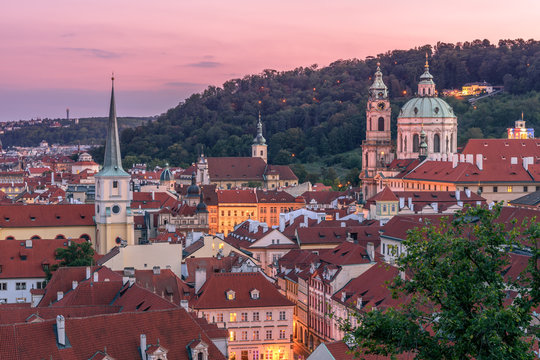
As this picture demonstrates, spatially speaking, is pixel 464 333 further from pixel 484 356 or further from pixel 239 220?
pixel 239 220

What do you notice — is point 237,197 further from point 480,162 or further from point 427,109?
point 427,109

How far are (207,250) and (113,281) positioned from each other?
896 inches

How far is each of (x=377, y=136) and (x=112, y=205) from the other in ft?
232

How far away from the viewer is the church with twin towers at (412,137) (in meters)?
143

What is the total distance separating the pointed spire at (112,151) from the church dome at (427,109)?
64313mm

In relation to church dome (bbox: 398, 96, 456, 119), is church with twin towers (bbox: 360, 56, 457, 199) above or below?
below

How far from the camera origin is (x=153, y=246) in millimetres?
71188

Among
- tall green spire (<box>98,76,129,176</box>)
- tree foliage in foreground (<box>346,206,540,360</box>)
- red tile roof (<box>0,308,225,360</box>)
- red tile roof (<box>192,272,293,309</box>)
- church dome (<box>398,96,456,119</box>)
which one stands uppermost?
church dome (<box>398,96,456,119</box>)

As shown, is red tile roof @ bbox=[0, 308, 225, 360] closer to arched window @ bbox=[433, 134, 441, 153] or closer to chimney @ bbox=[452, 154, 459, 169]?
chimney @ bbox=[452, 154, 459, 169]

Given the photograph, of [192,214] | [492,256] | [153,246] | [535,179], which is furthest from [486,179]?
[492,256]

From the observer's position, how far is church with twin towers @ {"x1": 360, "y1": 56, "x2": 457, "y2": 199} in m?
143

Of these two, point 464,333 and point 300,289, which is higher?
point 464,333

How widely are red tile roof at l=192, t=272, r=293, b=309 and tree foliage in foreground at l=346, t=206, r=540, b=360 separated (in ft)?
105

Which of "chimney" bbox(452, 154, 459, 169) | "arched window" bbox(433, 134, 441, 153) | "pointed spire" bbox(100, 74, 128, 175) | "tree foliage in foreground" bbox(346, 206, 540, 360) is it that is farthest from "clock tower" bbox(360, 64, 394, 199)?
"tree foliage in foreground" bbox(346, 206, 540, 360)
